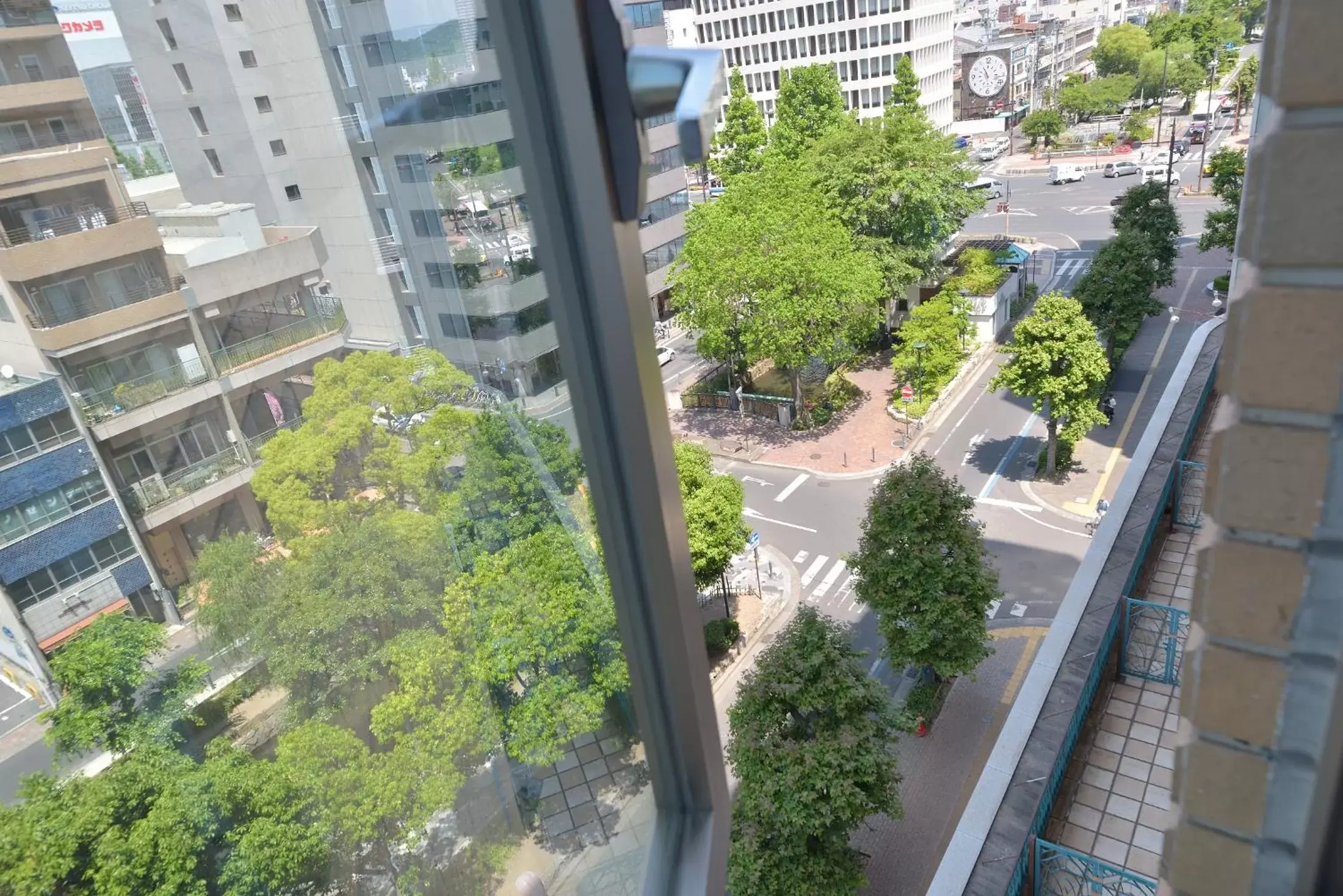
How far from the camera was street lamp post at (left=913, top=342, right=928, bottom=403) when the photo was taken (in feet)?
40.5

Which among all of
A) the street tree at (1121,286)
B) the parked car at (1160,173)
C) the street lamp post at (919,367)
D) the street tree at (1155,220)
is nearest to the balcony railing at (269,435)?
the street tree at (1121,286)

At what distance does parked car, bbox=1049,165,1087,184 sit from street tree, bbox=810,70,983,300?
1223 centimetres

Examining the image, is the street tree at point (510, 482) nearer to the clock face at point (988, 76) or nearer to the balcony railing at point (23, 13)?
the balcony railing at point (23, 13)

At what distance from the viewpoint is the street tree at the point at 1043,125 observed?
26.2m

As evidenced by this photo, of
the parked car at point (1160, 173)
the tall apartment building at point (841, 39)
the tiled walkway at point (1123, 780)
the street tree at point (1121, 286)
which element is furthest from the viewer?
the tall apartment building at point (841, 39)

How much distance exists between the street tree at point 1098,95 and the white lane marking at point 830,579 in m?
26.1

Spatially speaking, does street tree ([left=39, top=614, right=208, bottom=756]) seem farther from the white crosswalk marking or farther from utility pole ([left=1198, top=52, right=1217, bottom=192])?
utility pole ([left=1198, top=52, right=1217, bottom=192])

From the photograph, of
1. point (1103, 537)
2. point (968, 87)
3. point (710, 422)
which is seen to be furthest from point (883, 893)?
point (968, 87)

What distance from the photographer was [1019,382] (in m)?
9.82

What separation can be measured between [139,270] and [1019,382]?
10176mm

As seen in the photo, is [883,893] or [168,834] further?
[883,893]

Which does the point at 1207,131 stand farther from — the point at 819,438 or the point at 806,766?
the point at 806,766

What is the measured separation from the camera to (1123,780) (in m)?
3.32

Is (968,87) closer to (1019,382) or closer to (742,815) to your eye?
(1019,382)
